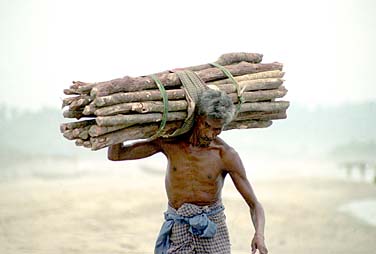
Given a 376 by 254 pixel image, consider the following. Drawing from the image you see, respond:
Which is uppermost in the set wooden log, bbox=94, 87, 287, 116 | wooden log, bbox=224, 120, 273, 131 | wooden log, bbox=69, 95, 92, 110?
wooden log, bbox=69, 95, 92, 110

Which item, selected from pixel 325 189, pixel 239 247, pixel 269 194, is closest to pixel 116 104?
pixel 239 247

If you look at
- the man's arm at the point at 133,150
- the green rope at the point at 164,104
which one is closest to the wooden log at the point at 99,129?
the green rope at the point at 164,104

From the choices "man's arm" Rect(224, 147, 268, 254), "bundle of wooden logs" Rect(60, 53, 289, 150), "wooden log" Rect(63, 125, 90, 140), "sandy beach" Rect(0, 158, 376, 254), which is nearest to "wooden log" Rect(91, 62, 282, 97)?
"bundle of wooden logs" Rect(60, 53, 289, 150)

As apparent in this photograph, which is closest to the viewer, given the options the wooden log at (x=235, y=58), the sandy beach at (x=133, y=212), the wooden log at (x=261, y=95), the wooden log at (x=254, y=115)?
the wooden log at (x=261, y=95)

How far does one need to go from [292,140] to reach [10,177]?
285 inches

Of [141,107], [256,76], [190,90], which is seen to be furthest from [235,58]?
[141,107]

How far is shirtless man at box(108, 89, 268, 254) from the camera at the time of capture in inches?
166

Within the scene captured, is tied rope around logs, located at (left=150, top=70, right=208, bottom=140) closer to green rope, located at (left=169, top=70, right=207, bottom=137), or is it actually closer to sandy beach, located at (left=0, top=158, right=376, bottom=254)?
green rope, located at (left=169, top=70, right=207, bottom=137)

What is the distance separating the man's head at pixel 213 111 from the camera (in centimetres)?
396

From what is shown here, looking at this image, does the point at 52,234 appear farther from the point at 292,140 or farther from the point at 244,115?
the point at 292,140

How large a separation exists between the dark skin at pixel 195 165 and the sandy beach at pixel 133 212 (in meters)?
3.86

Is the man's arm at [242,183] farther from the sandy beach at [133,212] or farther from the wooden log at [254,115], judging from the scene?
the sandy beach at [133,212]

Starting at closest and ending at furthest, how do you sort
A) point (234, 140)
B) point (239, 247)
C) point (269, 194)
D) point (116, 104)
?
point (116, 104), point (239, 247), point (269, 194), point (234, 140)

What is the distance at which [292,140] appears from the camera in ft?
56.9
